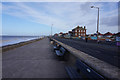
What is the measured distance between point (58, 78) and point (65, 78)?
0.98 feet

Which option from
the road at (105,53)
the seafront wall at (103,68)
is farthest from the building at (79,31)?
the seafront wall at (103,68)

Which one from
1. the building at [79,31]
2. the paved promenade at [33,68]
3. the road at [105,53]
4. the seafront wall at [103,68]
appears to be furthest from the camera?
the building at [79,31]

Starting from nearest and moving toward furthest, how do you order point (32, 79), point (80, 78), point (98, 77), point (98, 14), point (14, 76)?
point (98, 77) → point (80, 78) → point (32, 79) → point (14, 76) → point (98, 14)

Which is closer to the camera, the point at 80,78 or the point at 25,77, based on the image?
the point at 80,78

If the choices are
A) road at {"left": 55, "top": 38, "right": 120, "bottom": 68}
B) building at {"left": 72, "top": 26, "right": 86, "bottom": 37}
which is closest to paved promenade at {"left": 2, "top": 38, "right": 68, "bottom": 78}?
road at {"left": 55, "top": 38, "right": 120, "bottom": 68}

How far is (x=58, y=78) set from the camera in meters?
3.05

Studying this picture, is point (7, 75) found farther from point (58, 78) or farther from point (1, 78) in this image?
point (58, 78)

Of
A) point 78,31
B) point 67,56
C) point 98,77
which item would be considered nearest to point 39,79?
point 98,77

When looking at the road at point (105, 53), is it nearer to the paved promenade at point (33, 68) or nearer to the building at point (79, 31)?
the paved promenade at point (33, 68)

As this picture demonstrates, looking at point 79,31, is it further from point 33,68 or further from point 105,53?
point 33,68

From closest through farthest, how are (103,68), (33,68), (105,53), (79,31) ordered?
(103,68), (33,68), (105,53), (79,31)

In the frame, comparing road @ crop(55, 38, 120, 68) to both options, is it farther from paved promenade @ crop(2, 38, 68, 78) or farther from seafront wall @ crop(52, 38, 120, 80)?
paved promenade @ crop(2, 38, 68, 78)

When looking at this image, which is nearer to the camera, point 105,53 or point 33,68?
point 33,68

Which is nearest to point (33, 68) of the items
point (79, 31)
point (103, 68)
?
point (103, 68)
